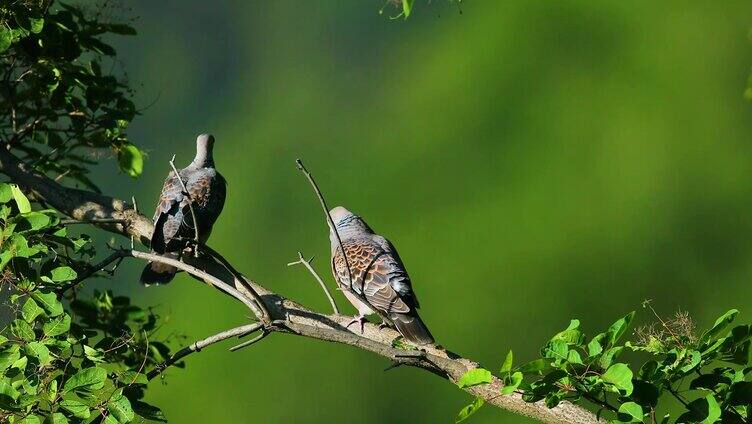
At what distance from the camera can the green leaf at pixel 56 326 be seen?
3117 millimetres

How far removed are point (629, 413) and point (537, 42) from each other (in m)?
12.1

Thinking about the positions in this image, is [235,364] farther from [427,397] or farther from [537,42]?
[537,42]

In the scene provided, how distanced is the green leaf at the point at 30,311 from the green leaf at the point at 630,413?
1712 millimetres

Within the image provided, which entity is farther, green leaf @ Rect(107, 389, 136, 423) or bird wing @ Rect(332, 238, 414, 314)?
bird wing @ Rect(332, 238, 414, 314)

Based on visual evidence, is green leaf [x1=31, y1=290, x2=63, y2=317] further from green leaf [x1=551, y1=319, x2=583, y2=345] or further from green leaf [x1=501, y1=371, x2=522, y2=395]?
green leaf [x1=551, y1=319, x2=583, y2=345]

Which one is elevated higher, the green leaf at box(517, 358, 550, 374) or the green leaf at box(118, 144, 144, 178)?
the green leaf at box(118, 144, 144, 178)

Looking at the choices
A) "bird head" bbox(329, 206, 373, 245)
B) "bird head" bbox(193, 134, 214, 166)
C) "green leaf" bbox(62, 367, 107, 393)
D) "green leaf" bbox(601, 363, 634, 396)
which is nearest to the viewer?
"green leaf" bbox(601, 363, 634, 396)

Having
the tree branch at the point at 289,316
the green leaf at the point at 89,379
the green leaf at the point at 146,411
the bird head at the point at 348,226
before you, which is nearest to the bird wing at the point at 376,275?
the bird head at the point at 348,226

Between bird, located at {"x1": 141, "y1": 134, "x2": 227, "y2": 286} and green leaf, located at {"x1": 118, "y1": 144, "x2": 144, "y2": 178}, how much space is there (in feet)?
0.48

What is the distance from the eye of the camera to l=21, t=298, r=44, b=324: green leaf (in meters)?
3.13

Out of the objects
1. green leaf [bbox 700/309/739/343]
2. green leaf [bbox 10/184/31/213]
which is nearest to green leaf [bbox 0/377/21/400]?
green leaf [bbox 10/184/31/213]

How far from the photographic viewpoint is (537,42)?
14344 millimetres

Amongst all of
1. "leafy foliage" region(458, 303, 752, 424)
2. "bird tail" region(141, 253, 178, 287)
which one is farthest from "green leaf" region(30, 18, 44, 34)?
"leafy foliage" region(458, 303, 752, 424)

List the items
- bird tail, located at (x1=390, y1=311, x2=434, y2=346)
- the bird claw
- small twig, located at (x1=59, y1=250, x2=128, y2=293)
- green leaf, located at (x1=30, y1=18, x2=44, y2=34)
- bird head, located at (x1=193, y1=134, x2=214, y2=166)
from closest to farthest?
small twig, located at (x1=59, y1=250, x2=128, y2=293) → the bird claw → bird tail, located at (x1=390, y1=311, x2=434, y2=346) → green leaf, located at (x1=30, y1=18, x2=44, y2=34) → bird head, located at (x1=193, y1=134, x2=214, y2=166)
